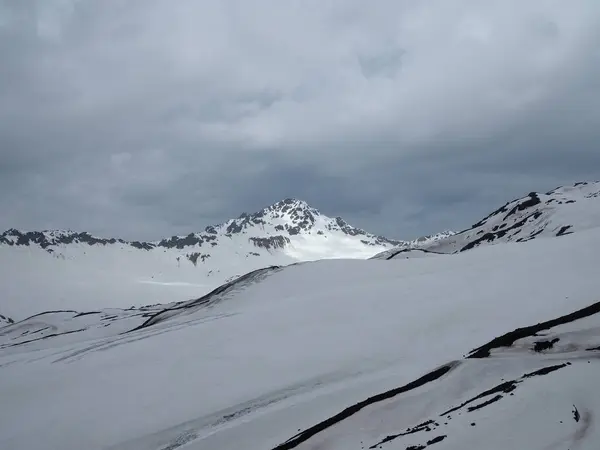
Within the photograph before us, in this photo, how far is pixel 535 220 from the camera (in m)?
89.6

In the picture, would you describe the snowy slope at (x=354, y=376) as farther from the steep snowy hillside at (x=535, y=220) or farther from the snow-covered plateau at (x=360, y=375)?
the steep snowy hillside at (x=535, y=220)

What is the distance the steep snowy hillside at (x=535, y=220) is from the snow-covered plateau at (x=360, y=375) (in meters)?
50.4

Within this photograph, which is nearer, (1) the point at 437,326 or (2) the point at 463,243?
(1) the point at 437,326

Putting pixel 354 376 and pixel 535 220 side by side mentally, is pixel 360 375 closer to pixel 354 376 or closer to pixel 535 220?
pixel 354 376

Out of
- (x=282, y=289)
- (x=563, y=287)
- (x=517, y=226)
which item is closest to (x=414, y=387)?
(x=563, y=287)

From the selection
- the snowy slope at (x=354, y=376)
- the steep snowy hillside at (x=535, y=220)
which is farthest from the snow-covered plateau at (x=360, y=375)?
the steep snowy hillside at (x=535, y=220)

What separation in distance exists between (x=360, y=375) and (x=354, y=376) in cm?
21

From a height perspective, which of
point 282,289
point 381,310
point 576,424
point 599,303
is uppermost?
point 282,289

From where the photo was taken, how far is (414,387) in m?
12.5

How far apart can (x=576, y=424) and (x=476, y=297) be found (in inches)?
495

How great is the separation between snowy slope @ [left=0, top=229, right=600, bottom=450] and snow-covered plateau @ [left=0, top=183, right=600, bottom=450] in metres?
0.05

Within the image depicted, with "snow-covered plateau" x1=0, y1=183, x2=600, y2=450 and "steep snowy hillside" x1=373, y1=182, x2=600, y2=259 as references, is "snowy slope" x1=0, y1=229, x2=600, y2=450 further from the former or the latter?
"steep snowy hillside" x1=373, y1=182, x2=600, y2=259

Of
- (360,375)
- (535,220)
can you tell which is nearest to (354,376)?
(360,375)

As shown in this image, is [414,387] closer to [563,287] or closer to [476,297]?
[476,297]
